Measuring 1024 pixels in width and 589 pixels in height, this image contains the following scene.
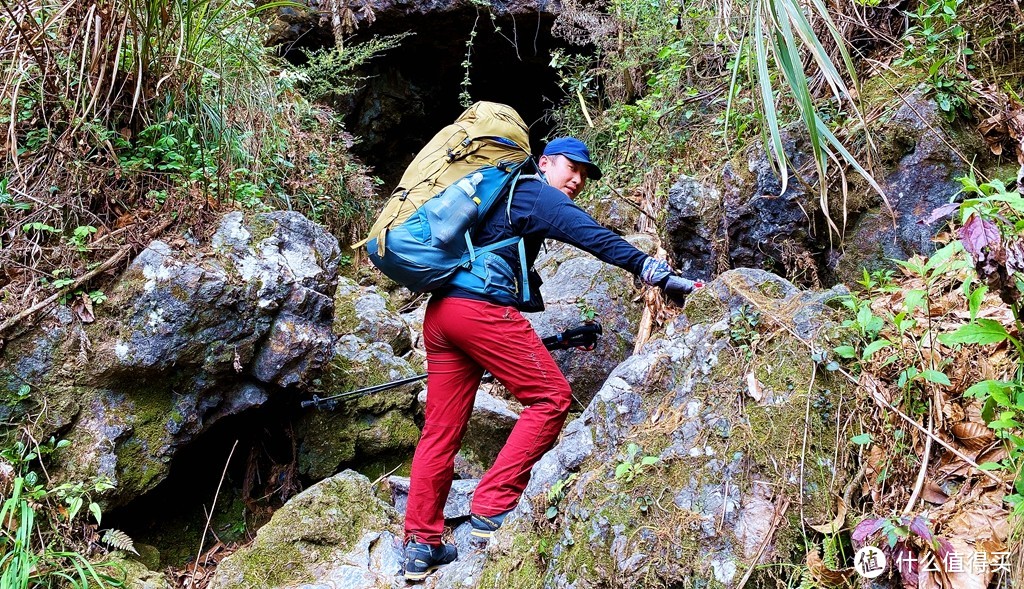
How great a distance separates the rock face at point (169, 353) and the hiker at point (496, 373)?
1.46 meters

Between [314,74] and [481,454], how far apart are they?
527cm

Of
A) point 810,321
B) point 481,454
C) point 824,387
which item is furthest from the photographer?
point 481,454

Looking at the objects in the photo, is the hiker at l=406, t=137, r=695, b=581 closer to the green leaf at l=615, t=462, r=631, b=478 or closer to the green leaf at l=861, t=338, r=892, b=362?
the green leaf at l=615, t=462, r=631, b=478

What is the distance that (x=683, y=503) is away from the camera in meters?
2.64

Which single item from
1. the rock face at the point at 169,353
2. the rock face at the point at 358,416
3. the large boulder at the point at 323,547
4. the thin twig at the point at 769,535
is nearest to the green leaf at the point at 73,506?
the rock face at the point at 169,353

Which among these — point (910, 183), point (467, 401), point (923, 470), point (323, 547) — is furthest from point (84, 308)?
point (910, 183)

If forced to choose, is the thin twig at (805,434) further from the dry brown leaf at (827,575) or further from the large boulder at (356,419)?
the large boulder at (356,419)

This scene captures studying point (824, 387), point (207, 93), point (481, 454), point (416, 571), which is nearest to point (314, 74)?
point (207, 93)

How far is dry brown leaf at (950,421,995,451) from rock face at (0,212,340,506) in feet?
11.9

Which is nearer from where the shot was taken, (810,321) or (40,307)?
(810,321)

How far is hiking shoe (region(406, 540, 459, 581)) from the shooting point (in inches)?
136

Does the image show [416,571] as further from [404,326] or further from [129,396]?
[404,326]

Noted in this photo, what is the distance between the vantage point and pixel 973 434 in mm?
2523

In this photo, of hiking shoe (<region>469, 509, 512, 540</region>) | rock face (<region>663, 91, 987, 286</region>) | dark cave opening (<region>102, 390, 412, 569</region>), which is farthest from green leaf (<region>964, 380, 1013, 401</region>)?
dark cave opening (<region>102, 390, 412, 569</region>)
